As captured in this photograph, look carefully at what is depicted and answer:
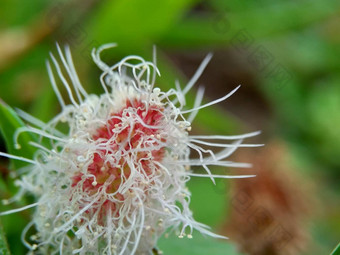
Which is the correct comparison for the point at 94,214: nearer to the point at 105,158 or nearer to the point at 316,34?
the point at 105,158

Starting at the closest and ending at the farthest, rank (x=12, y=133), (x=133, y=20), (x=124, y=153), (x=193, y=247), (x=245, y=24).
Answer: (x=124, y=153) → (x=12, y=133) → (x=193, y=247) → (x=133, y=20) → (x=245, y=24)

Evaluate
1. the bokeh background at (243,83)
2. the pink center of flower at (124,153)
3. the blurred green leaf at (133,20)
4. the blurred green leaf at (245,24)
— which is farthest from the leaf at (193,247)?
the blurred green leaf at (245,24)

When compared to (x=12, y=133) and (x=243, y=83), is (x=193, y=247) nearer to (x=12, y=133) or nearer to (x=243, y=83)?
(x=12, y=133)

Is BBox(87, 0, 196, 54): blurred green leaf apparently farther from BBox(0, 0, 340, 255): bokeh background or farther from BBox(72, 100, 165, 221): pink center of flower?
BBox(72, 100, 165, 221): pink center of flower

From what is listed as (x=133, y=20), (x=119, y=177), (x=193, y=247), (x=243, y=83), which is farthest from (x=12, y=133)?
(x=243, y=83)

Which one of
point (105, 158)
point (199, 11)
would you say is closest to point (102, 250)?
point (105, 158)

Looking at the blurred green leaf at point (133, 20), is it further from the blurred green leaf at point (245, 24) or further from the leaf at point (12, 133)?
the leaf at point (12, 133)
